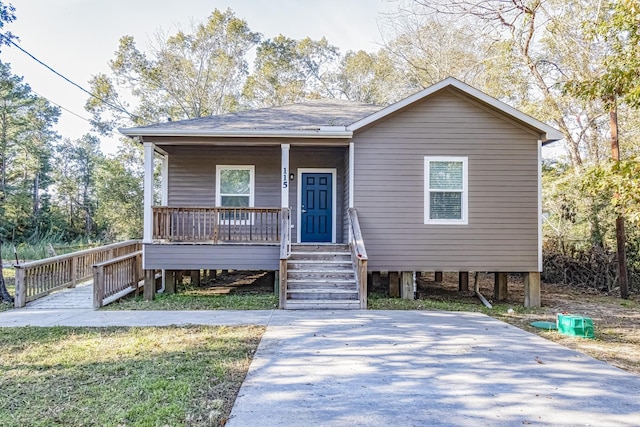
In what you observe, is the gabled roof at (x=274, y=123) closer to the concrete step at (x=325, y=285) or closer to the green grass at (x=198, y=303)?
the concrete step at (x=325, y=285)

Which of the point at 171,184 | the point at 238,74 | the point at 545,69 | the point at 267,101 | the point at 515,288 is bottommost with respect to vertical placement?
the point at 515,288

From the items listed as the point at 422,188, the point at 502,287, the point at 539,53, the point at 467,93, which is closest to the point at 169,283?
the point at 422,188

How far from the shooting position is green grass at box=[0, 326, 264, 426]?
111 inches

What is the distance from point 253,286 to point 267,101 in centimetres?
1537

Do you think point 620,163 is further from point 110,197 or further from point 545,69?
point 110,197

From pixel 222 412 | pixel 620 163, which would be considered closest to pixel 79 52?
pixel 222 412

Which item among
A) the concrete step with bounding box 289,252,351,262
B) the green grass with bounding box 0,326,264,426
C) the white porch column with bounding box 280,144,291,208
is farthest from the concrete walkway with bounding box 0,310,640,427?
the white porch column with bounding box 280,144,291,208

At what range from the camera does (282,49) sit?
23297 mm

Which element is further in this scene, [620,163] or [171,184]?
[171,184]

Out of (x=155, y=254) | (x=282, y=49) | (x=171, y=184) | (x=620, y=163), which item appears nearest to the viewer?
(x=620, y=163)

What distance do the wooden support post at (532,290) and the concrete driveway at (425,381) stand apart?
9.59 ft

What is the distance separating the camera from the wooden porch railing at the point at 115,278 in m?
6.99

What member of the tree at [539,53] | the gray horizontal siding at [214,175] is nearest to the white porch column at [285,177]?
the gray horizontal siding at [214,175]

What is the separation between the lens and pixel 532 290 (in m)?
7.96
